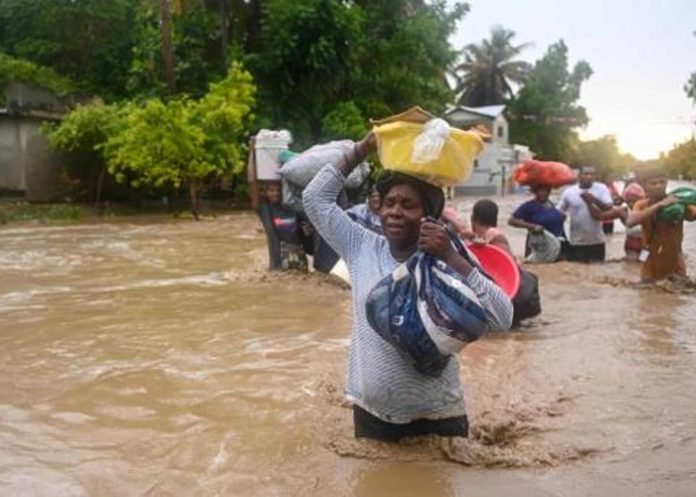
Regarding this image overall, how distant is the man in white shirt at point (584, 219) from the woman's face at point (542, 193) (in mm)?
743

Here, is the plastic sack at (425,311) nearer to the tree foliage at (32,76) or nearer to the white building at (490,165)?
the tree foliage at (32,76)

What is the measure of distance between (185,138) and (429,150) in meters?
16.7

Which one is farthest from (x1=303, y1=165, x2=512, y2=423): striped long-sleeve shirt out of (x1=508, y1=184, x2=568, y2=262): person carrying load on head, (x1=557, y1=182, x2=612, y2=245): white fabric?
(x1=557, y1=182, x2=612, y2=245): white fabric

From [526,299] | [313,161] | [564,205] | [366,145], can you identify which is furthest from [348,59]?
[366,145]

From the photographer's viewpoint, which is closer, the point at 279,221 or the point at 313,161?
the point at 313,161

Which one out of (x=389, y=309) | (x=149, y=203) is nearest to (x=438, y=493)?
(x=389, y=309)

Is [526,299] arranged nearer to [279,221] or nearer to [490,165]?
[279,221]

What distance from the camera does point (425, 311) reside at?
105 inches

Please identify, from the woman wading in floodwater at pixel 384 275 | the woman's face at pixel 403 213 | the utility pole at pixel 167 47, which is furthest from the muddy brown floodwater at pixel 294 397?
the utility pole at pixel 167 47

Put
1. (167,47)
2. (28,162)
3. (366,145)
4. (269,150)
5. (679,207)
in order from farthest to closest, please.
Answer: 1. (167,47)
2. (28,162)
3. (269,150)
4. (679,207)
5. (366,145)

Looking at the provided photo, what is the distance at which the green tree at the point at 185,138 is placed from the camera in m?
Result: 18.8

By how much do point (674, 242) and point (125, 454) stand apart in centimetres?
573

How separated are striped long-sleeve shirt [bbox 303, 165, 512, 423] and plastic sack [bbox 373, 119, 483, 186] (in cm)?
36

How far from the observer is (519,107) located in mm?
58219
